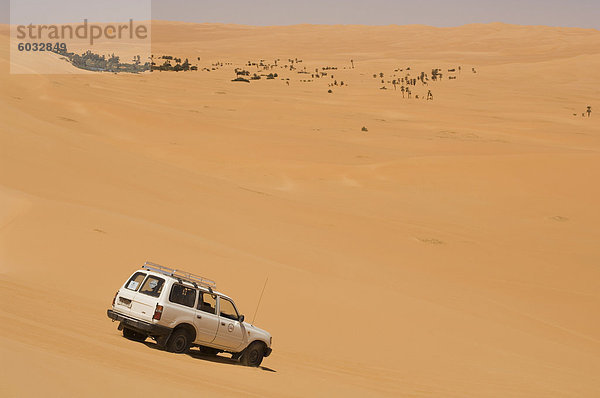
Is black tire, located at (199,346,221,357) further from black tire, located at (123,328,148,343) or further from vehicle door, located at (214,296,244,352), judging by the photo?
black tire, located at (123,328,148,343)

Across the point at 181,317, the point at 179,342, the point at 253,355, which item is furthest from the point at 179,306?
the point at 253,355

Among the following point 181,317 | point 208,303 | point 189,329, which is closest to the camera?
point 181,317

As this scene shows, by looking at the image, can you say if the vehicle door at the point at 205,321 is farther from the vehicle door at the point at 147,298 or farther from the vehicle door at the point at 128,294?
the vehicle door at the point at 128,294

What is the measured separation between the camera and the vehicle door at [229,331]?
938cm

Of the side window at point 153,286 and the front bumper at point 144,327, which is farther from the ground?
the side window at point 153,286

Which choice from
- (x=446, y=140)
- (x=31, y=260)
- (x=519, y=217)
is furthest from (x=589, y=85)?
(x=31, y=260)

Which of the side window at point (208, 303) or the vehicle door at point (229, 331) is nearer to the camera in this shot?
the side window at point (208, 303)

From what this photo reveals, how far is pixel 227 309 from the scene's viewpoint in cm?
972

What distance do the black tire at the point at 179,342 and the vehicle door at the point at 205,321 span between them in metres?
0.19

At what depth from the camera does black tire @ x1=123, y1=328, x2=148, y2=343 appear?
9070 mm

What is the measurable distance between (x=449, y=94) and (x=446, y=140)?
1655cm

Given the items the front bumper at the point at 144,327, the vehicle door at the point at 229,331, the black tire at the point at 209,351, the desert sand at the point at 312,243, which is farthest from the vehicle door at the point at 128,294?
the black tire at the point at 209,351

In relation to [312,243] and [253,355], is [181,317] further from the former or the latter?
[312,243]

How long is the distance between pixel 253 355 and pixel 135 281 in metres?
1.91
